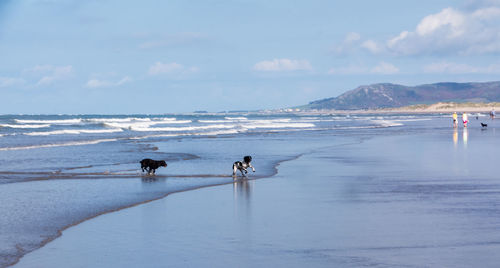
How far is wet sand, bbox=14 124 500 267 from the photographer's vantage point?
6.59 meters

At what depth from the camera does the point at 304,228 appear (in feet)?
26.9

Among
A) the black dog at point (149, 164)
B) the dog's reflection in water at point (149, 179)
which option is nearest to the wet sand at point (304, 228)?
the dog's reflection in water at point (149, 179)

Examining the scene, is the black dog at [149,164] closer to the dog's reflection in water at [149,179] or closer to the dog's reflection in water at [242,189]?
the dog's reflection in water at [149,179]

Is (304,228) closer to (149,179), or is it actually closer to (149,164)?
(149,179)

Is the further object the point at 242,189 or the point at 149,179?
the point at 149,179

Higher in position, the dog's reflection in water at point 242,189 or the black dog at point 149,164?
the black dog at point 149,164

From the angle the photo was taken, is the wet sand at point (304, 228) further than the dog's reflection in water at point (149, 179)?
No

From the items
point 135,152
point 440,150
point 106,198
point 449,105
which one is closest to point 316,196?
point 106,198

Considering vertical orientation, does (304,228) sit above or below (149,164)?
below

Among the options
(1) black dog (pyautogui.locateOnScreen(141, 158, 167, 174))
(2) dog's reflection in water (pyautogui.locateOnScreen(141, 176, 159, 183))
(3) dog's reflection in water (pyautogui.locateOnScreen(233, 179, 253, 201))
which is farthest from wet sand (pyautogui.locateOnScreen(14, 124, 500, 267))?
(1) black dog (pyautogui.locateOnScreen(141, 158, 167, 174))

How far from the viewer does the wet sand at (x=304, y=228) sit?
6590mm

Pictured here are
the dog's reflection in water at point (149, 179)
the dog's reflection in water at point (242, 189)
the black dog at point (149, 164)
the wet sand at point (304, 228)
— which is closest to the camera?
the wet sand at point (304, 228)

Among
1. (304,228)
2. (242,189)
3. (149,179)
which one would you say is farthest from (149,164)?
(304,228)

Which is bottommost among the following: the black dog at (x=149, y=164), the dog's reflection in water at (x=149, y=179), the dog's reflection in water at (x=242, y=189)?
the dog's reflection in water at (x=242, y=189)
